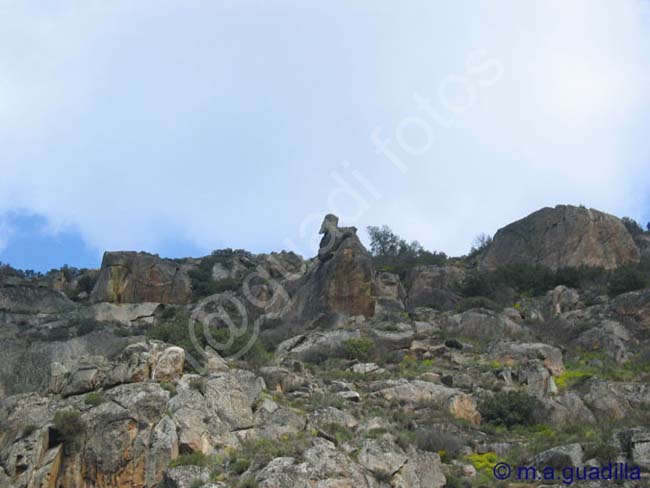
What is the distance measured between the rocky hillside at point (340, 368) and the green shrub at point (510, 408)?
0.23ft

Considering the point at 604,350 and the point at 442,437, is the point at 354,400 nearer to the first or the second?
the point at 442,437

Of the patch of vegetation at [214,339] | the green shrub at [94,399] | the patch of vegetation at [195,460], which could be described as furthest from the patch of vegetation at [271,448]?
the patch of vegetation at [214,339]

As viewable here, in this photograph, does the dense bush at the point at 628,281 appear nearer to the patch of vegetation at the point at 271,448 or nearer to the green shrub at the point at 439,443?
the green shrub at the point at 439,443

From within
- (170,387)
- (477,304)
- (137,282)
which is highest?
(137,282)

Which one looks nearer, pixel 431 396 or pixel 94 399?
pixel 94 399

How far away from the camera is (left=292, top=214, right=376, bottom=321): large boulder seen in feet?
149

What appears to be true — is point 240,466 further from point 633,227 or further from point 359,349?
point 633,227

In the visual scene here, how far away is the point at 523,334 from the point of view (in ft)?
128

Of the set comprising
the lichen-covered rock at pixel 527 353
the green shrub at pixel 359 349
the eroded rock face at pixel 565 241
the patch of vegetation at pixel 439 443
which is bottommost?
the patch of vegetation at pixel 439 443

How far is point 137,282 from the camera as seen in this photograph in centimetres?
5644

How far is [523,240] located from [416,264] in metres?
8.23

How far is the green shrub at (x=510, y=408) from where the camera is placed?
2836 centimetres

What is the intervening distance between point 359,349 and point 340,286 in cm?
998

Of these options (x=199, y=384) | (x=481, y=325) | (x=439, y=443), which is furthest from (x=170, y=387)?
(x=481, y=325)
